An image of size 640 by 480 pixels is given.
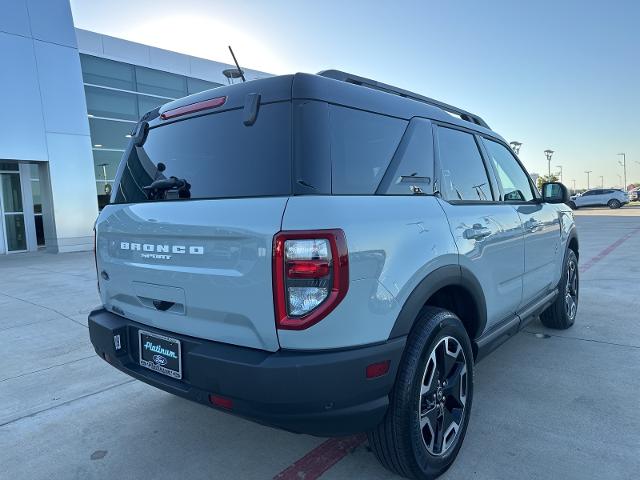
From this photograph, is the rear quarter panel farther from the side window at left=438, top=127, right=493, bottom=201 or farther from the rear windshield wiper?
the rear windshield wiper

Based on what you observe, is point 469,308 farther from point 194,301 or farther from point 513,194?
point 194,301

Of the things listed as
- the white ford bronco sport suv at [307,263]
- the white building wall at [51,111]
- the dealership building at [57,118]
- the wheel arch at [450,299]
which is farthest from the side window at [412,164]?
the white building wall at [51,111]

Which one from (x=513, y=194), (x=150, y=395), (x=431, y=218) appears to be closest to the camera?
(x=431, y=218)

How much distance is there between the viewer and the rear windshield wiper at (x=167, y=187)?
2.35 metres

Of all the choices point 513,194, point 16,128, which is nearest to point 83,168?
point 16,128

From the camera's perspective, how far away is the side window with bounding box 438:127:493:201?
9.09ft

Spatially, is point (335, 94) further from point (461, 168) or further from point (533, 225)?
point (533, 225)

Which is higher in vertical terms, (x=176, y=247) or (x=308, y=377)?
(x=176, y=247)

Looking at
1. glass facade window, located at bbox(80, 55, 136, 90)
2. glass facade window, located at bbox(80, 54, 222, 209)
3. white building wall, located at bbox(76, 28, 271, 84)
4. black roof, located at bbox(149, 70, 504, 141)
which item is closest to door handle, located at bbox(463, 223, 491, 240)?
black roof, located at bbox(149, 70, 504, 141)

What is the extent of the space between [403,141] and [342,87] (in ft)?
1.55

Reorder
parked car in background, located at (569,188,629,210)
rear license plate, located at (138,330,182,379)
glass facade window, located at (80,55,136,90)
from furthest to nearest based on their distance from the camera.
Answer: parked car in background, located at (569,188,629,210)
glass facade window, located at (80,55,136,90)
rear license plate, located at (138,330,182,379)

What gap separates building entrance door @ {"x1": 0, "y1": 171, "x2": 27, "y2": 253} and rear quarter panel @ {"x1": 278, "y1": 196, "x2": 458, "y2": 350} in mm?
15868

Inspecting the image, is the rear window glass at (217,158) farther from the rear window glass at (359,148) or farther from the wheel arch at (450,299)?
the wheel arch at (450,299)

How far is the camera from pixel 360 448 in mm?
2629
